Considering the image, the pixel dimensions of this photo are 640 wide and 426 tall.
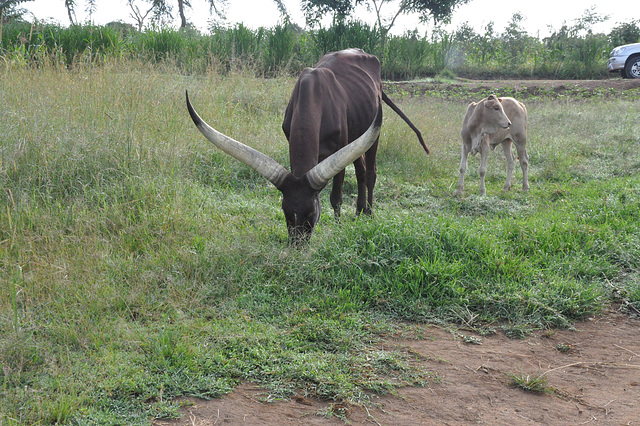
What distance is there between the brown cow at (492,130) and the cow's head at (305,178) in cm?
308

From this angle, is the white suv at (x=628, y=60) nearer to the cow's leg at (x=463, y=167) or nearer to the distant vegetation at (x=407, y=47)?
the distant vegetation at (x=407, y=47)

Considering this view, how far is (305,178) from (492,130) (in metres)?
3.57

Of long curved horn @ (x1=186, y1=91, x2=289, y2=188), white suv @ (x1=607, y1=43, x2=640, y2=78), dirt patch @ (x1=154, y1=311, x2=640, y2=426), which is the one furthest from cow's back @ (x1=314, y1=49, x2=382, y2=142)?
white suv @ (x1=607, y1=43, x2=640, y2=78)

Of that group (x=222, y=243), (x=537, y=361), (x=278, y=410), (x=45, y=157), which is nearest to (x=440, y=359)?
(x=537, y=361)

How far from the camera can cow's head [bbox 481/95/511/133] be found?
6.99 m

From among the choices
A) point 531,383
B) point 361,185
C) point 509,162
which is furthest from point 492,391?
point 509,162

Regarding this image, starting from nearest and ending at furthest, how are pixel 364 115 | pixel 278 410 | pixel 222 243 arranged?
pixel 278 410 < pixel 222 243 < pixel 364 115

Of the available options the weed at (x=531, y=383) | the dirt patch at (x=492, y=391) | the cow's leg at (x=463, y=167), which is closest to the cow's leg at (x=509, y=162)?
the cow's leg at (x=463, y=167)

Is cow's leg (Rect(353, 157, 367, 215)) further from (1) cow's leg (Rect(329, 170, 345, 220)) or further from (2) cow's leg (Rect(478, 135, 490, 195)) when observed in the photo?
(2) cow's leg (Rect(478, 135, 490, 195))

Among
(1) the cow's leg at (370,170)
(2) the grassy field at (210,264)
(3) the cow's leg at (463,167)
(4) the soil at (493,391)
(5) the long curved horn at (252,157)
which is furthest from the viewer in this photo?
(3) the cow's leg at (463,167)

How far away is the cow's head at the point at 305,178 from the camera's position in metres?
4.39

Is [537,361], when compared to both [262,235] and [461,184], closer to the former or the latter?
[262,235]

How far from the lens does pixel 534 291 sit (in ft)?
13.5

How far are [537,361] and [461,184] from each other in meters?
3.99
